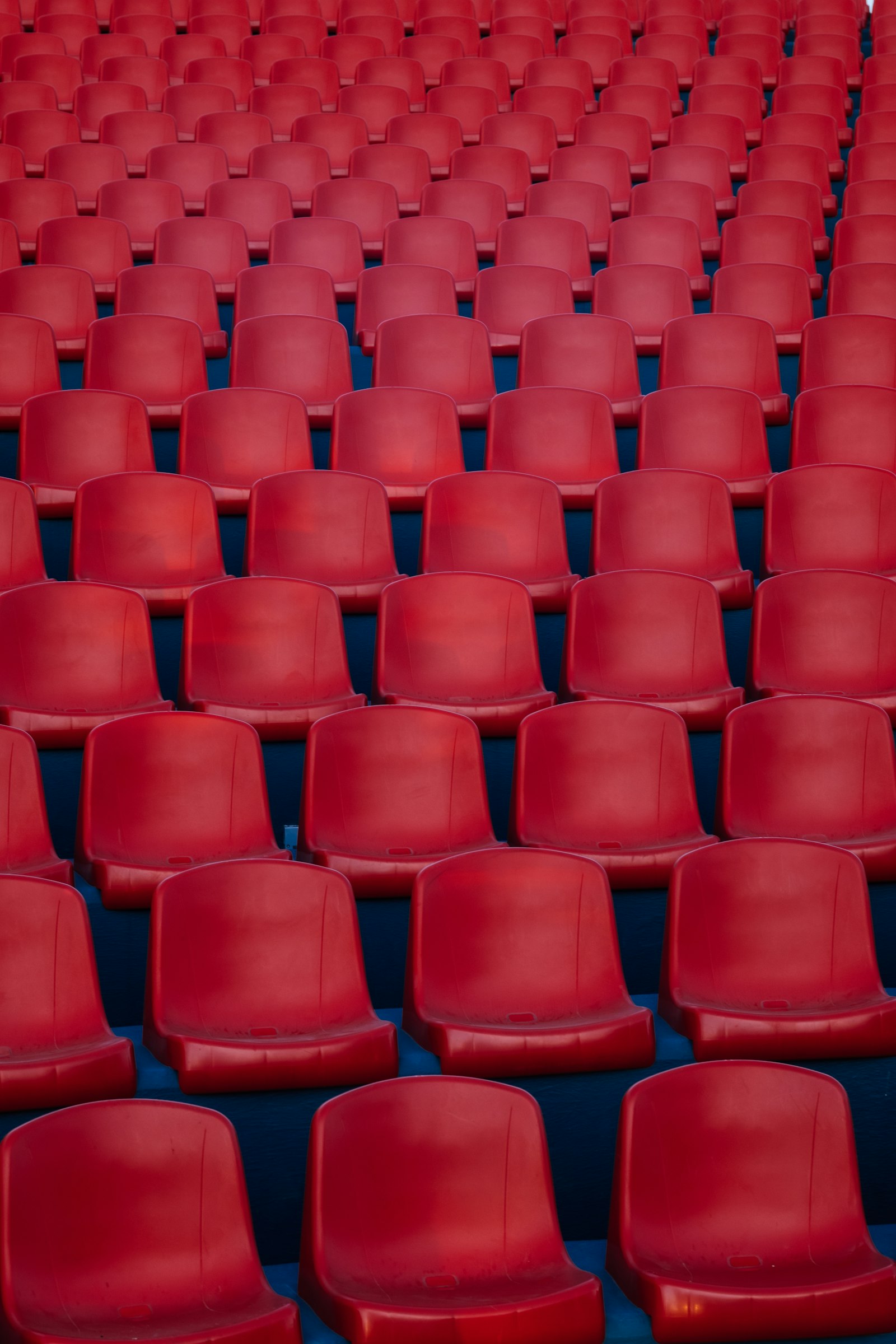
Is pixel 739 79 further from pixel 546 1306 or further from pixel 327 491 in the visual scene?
pixel 546 1306

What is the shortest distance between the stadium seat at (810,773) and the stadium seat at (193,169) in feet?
6.29

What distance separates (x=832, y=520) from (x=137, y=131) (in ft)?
6.06

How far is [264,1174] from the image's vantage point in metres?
1.29

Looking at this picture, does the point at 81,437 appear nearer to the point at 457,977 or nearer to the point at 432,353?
the point at 432,353

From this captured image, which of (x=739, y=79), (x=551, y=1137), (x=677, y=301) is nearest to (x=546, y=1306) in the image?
(x=551, y=1137)

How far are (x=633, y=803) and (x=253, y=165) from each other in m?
1.96

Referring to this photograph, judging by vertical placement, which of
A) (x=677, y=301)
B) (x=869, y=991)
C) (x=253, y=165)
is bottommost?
(x=869, y=991)

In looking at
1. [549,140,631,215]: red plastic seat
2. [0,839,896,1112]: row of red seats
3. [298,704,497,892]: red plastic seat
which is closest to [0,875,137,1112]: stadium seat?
[0,839,896,1112]: row of red seats

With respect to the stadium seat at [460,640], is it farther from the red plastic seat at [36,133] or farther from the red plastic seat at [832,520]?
the red plastic seat at [36,133]

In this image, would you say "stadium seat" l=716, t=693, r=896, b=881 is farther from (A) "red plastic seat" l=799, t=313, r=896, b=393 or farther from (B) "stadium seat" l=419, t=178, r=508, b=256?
(B) "stadium seat" l=419, t=178, r=508, b=256

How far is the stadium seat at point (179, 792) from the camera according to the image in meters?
1.55

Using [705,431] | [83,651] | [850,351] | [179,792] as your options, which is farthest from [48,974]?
[850,351]

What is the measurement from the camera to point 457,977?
1.40m

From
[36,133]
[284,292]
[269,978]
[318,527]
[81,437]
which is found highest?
[36,133]
